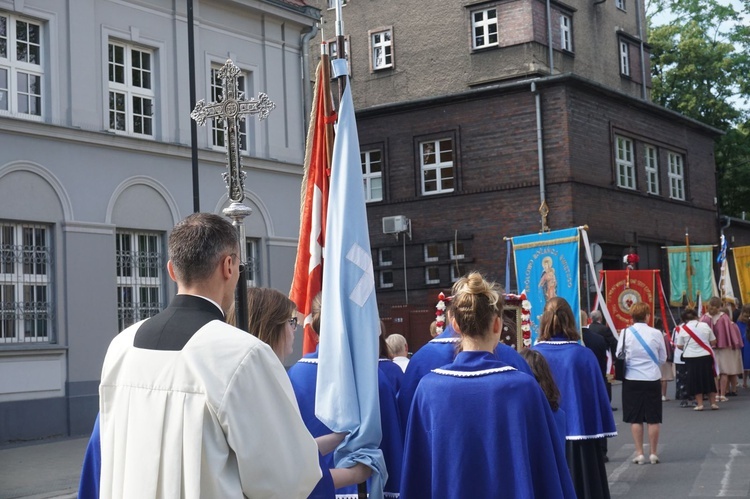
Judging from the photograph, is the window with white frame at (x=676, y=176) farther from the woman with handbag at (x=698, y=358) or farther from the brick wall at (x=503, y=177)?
the woman with handbag at (x=698, y=358)

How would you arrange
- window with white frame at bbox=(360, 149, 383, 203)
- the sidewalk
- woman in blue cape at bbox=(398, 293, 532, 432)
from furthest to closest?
window with white frame at bbox=(360, 149, 383, 203) → the sidewalk → woman in blue cape at bbox=(398, 293, 532, 432)

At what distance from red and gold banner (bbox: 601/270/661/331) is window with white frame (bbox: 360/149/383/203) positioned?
1159 cm

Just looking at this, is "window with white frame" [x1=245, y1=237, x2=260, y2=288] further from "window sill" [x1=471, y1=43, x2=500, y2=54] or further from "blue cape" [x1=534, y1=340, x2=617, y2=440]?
"window sill" [x1=471, y1=43, x2=500, y2=54]

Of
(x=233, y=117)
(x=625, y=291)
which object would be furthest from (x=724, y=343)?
(x=233, y=117)

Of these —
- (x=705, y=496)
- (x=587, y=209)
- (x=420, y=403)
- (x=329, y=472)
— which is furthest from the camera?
(x=587, y=209)

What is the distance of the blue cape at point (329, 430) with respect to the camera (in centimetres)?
499

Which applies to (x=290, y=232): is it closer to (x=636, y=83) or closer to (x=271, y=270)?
(x=271, y=270)

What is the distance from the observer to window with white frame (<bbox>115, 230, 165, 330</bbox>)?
60.4 feet

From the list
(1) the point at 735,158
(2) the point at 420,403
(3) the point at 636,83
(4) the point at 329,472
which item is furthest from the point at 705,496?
Result: (1) the point at 735,158

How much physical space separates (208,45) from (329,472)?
17.6 meters

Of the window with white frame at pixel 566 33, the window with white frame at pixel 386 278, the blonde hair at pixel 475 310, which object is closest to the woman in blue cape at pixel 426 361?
the blonde hair at pixel 475 310

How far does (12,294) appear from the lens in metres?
16.3

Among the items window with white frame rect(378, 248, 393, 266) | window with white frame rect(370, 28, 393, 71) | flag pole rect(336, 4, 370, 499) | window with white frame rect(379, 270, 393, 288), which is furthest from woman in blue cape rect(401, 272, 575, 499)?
window with white frame rect(370, 28, 393, 71)

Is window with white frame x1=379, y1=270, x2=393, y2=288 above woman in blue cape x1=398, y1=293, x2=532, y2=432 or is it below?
above
